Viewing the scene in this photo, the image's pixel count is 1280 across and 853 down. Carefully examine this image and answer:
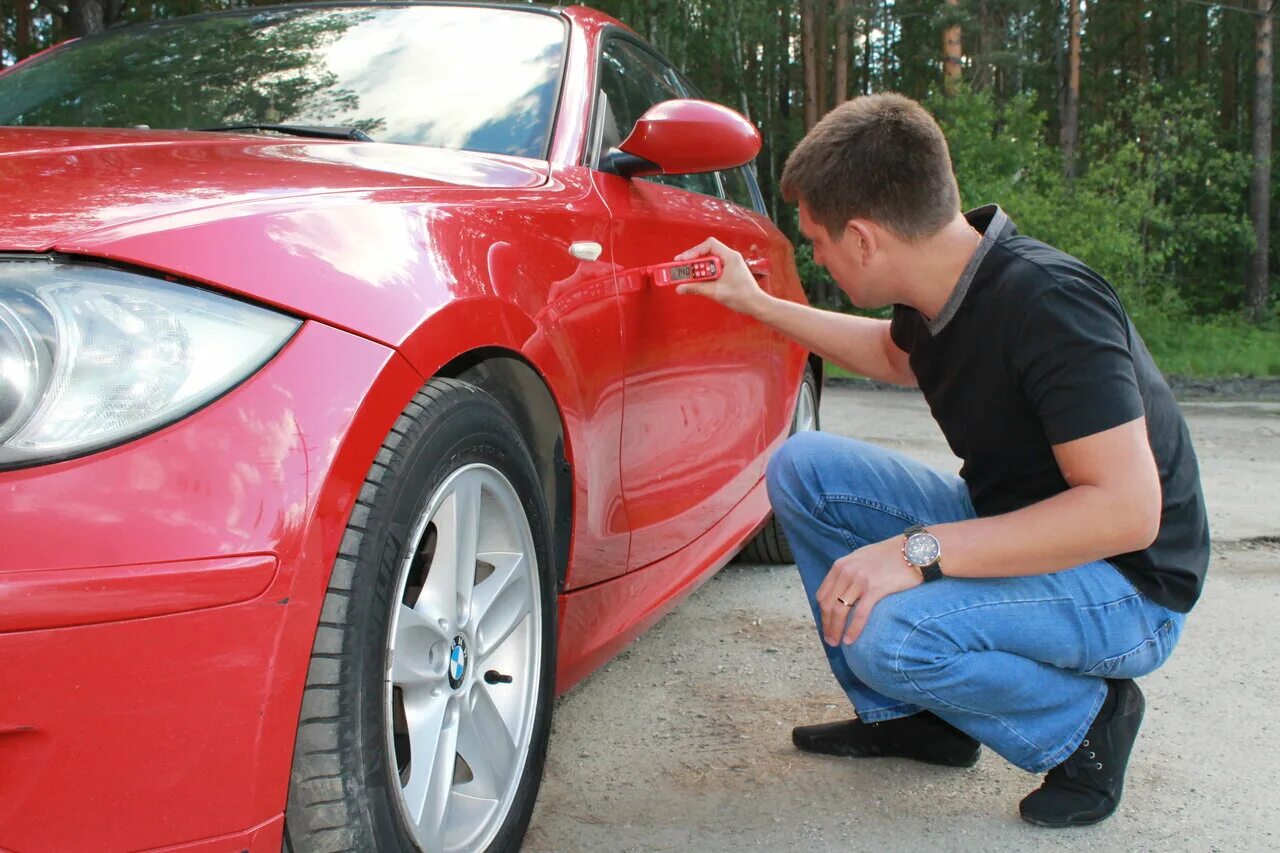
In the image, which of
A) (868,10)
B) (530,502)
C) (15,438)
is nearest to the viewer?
(15,438)

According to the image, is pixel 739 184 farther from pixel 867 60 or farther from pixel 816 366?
pixel 867 60

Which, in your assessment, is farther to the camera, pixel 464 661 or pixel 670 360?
pixel 670 360

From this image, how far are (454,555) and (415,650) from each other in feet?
0.48

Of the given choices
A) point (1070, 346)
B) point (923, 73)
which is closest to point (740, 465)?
point (1070, 346)

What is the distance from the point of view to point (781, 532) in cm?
395

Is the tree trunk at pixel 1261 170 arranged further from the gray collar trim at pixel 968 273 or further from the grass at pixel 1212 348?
the gray collar trim at pixel 968 273

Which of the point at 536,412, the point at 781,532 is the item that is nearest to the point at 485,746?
the point at 536,412

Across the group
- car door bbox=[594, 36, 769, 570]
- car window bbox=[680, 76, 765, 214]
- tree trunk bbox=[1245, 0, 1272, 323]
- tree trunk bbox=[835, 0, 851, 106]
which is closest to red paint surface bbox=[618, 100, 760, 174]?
car door bbox=[594, 36, 769, 570]

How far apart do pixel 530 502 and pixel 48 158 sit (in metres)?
0.84

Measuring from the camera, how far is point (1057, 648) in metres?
2.11

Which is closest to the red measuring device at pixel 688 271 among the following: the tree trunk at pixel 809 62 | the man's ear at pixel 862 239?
the man's ear at pixel 862 239

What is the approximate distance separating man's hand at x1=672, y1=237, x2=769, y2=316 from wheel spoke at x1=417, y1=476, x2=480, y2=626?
115 centimetres

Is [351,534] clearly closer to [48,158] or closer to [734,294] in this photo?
[48,158]

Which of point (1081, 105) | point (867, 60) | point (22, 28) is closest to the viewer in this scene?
point (22, 28)
